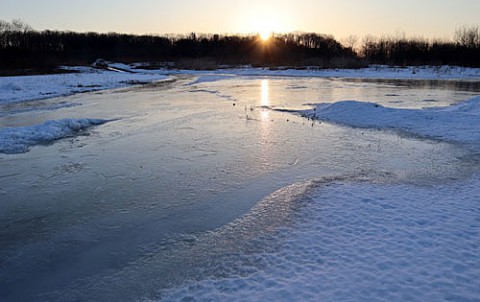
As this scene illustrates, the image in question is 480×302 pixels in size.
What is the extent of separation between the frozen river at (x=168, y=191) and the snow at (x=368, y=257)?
220 mm

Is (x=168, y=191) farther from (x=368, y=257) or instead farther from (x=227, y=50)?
(x=227, y=50)

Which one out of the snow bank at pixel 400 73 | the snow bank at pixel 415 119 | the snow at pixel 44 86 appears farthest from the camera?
the snow bank at pixel 400 73

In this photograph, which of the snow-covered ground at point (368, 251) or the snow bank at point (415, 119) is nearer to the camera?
the snow-covered ground at point (368, 251)

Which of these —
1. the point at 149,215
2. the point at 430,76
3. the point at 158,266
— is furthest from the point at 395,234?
the point at 430,76

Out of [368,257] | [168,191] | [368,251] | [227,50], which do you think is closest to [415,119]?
[168,191]

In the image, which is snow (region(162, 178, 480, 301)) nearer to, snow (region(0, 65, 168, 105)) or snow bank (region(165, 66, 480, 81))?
snow (region(0, 65, 168, 105))

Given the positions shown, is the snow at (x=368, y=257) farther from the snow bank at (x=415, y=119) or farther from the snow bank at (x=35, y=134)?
the snow bank at (x=35, y=134)

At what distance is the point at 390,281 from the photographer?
12.8 ft

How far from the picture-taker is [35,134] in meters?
10.8

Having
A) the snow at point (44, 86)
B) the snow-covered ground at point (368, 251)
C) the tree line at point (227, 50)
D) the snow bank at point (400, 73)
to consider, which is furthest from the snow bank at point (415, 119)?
the tree line at point (227, 50)

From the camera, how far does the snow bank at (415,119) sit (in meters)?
11.2

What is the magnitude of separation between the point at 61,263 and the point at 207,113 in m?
11.6

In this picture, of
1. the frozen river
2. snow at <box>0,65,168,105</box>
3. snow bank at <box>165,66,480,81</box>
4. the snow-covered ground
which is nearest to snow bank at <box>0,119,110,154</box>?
the frozen river

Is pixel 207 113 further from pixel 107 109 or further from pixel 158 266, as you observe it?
pixel 158 266
